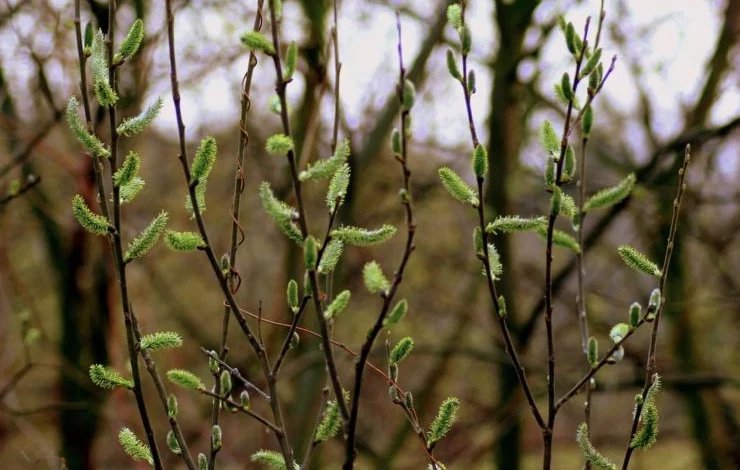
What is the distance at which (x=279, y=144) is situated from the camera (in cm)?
88

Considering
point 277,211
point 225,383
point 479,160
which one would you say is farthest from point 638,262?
point 225,383

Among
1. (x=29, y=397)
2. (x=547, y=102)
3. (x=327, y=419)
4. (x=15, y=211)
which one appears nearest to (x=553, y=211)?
(x=327, y=419)

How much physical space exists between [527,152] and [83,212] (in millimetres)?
4596

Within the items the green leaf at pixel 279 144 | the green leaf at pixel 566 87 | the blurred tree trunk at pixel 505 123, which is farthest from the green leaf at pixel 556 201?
the blurred tree trunk at pixel 505 123

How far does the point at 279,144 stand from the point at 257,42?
0.12 metres

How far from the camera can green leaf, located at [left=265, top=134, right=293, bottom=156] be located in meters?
0.88

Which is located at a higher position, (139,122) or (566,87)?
(566,87)

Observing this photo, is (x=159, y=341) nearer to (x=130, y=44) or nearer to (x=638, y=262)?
(x=130, y=44)

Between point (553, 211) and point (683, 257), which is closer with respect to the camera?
point (553, 211)

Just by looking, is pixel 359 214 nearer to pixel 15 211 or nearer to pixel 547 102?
pixel 547 102

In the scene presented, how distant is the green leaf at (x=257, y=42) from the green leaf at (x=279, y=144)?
10 cm

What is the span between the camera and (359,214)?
18.5 ft

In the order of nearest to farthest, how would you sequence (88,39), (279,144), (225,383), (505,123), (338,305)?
(279,144) → (338,305) → (88,39) → (225,383) → (505,123)

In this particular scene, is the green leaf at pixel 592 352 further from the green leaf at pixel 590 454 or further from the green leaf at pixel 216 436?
the green leaf at pixel 216 436
